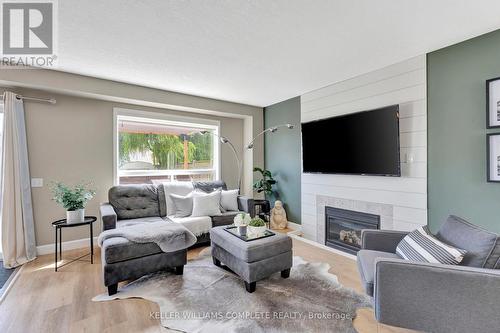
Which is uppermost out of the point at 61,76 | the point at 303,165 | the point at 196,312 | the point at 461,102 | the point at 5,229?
the point at 61,76

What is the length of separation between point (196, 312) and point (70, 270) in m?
1.80

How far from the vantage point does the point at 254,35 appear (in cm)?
228

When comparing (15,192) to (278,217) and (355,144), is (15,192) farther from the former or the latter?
(355,144)

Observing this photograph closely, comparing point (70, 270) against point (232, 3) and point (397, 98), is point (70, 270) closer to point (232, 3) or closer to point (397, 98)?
point (232, 3)

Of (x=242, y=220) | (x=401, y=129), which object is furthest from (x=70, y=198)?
(x=401, y=129)

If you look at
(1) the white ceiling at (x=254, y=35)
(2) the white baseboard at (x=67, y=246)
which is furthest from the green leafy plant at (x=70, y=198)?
(1) the white ceiling at (x=254, y=35)

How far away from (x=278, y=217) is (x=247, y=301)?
2.46m

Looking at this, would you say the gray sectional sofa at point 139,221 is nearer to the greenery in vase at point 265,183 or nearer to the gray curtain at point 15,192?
the greenery in vase at point 265,183

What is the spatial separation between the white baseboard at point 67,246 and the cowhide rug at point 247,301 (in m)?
1.64

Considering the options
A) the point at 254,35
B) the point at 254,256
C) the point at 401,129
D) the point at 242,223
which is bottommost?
the point at 254,256

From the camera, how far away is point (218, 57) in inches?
108


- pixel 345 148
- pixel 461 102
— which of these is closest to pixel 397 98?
pixel 461 102

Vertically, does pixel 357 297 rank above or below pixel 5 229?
below

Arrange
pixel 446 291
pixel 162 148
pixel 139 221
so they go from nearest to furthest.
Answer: pixel 446 291 < pixel 139 221 < pixel 162 148
